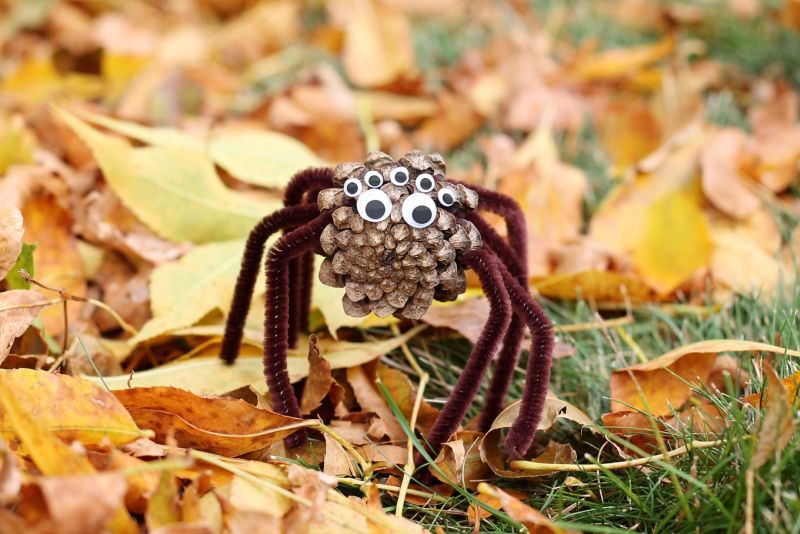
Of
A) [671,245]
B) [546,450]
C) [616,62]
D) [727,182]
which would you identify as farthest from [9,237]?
[616,62]

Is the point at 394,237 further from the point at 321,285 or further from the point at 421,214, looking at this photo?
the point at 321,285

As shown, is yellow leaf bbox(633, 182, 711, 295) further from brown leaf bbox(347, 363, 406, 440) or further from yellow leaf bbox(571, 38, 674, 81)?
yellow leaf bbox(571, 38, 674, 81)

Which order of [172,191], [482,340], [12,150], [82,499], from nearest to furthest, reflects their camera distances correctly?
[82,499], [482,340], [172,191], [12,150]

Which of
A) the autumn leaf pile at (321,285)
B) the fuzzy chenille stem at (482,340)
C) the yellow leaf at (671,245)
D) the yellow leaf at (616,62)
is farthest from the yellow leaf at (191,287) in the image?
the yellow leaf at (616,62)

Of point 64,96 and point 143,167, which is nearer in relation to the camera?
point 143,167

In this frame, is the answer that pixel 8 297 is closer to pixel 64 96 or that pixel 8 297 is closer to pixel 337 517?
pixel 337 517

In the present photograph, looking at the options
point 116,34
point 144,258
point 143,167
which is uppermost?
point 116,34

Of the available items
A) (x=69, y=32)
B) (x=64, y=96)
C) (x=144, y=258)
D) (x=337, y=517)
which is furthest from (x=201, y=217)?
(x=69, y=32)
